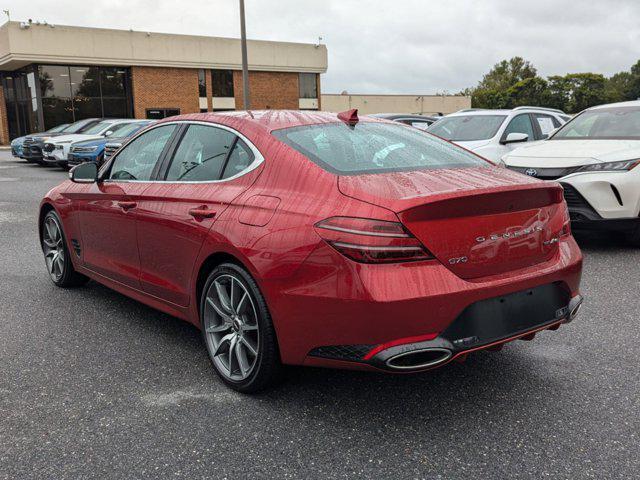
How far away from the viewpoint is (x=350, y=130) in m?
3.71

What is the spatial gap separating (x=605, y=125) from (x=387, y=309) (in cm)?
638

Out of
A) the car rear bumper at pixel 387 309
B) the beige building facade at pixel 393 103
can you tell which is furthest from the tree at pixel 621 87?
the car rear bumper at pixel 387 309

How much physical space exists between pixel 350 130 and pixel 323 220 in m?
1.06

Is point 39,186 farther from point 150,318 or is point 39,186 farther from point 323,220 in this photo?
point 323,220

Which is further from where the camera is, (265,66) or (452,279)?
(265,66)

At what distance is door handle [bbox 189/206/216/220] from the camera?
3.43 meters

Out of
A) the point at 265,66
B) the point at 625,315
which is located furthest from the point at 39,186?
the point at 265,66

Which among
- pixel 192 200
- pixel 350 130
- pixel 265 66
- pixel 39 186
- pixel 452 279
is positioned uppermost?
pixel 265 66

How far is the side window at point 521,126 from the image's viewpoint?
10.5 metres

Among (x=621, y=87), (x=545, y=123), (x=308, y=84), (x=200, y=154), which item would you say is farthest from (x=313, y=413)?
(x=621, y=87)

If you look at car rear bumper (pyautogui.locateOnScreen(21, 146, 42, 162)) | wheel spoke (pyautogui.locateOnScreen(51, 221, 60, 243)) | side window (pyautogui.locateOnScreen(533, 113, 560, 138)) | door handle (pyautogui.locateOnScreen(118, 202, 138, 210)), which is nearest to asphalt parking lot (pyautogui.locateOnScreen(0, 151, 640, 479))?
door handle (pyautogui.locateOnScreen(118, 202, 138, 210))

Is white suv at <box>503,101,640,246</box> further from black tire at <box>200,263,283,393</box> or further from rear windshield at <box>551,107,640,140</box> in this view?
black tire at <box>200,263,283,393</box>

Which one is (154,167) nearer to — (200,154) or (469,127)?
(200,154)

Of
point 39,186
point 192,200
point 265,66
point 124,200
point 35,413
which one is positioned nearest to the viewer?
point 35,413
